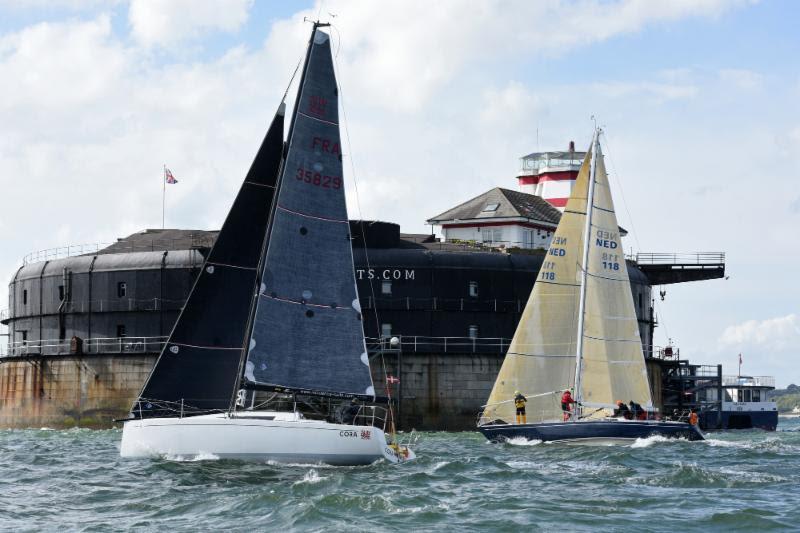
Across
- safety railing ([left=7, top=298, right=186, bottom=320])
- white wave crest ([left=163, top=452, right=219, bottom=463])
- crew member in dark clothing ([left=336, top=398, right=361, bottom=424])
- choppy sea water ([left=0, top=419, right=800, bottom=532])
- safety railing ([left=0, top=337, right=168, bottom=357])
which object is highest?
safety railing ([left=7, top=298, right=186, bottom=320])

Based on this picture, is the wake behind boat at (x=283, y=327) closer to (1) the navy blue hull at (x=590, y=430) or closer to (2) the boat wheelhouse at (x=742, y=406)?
(1) the navy blue hull at (x=590, y=430)

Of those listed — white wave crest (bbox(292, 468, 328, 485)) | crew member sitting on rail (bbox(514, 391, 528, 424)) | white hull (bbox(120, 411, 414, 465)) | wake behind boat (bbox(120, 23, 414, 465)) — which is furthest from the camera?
crew member sitting on rail (bbox(514, 391, 528, 424))

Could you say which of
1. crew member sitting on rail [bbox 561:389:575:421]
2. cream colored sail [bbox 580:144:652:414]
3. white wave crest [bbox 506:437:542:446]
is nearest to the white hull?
white wave crest [bbox 506:437:542:446]

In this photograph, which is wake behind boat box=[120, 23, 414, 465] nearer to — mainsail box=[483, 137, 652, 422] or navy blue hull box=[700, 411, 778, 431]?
mainsail box=[483, 137, 652, 422]

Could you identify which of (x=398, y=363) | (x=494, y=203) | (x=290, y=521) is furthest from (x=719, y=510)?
(x=494, y=203)

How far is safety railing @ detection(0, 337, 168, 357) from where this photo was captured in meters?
68.3

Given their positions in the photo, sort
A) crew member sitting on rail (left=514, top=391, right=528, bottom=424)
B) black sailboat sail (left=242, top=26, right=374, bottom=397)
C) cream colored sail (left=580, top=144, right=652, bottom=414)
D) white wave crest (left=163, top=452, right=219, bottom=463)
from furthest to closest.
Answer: cream colored sail (left=580, top=144, right=652, bottom=414) < crew member sitting on rail (left=514, top=391, right=528, bottom=424) < black sailboat sail (left=242, top=26, right=374, bottom=397) < white wave crest (left=163, top=452, right=219, bottom=463)

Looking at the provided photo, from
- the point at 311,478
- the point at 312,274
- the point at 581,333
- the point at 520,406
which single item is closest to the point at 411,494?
the point at 311,478

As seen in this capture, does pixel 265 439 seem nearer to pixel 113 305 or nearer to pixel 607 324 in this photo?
pixel 607 324

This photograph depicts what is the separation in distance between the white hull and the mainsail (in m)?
17.6

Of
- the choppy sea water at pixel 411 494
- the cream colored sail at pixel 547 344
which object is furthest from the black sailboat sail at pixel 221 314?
the cream colored sail at pixel 547 344

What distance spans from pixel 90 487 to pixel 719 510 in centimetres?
1383

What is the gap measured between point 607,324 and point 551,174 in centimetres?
4679

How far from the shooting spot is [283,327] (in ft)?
114
